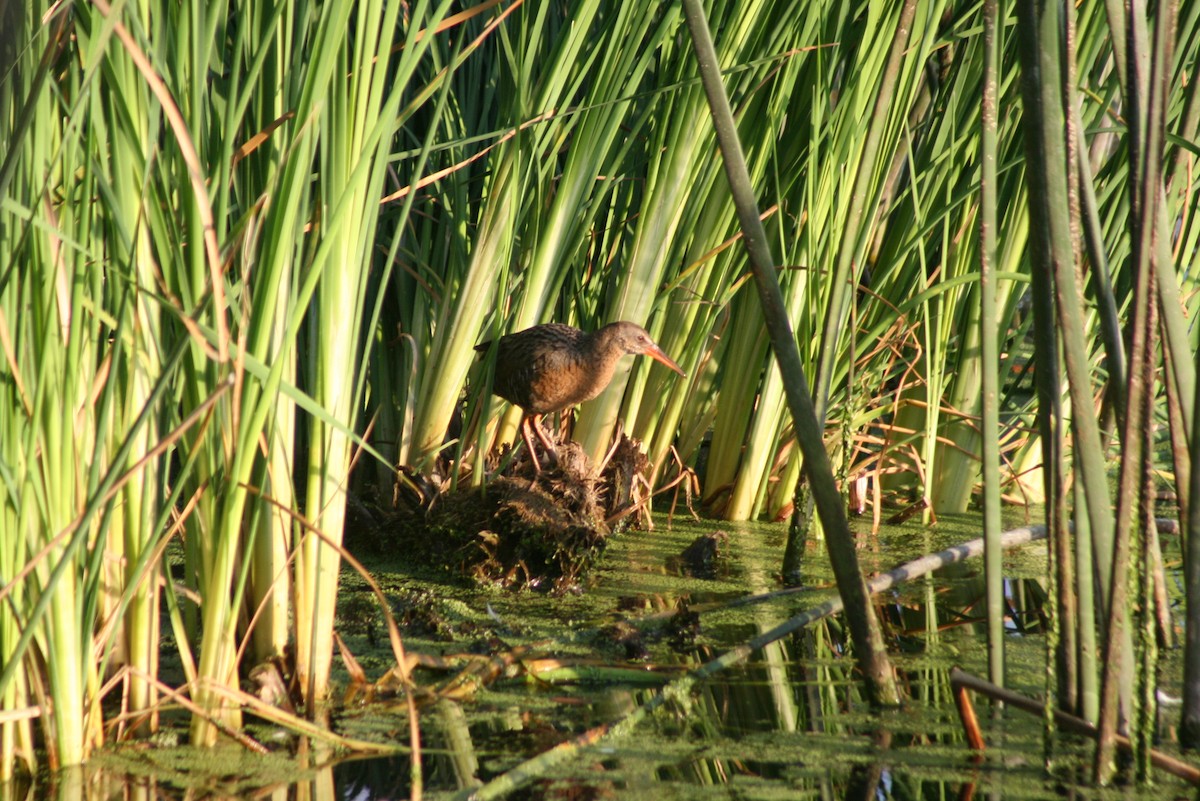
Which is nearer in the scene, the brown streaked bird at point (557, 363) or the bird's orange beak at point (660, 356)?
Answer: the brown streaked bird at point (557, 363)

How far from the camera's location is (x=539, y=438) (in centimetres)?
378

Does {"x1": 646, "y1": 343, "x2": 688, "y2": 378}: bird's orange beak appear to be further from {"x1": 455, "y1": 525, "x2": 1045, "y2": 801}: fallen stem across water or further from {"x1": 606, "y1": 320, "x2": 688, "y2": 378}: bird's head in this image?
{"x1": 455, "y1": 525, "x2": 1045, "y2": 801}: fallen stem across water

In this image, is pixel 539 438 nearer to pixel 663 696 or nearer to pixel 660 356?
pixel 660 356

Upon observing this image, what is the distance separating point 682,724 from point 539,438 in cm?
172

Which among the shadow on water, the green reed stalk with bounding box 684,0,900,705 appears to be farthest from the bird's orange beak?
the green reed stalk with bounding box 684,0,900,705

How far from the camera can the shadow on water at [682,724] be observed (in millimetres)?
1863

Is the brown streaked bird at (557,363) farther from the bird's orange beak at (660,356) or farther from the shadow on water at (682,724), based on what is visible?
the shadow on water at (682,724)

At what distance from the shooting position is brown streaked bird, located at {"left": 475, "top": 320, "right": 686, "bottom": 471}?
136 inches

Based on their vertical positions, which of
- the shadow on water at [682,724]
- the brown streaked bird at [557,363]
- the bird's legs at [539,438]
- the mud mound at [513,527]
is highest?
the brown streaked bird at [557,363]

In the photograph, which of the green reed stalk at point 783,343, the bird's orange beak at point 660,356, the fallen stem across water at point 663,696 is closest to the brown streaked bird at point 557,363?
the bird's orange beak at point 660,356

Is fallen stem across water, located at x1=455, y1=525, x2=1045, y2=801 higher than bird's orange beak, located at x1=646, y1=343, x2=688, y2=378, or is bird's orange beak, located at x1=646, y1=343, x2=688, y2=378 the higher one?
bird's orange beak, located at x1=646, y1=343, x2=688, y2=378

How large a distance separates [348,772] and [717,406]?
240 centimetres

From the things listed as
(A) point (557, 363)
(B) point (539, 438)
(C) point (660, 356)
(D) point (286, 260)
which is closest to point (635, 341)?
(C) point (660, 356)

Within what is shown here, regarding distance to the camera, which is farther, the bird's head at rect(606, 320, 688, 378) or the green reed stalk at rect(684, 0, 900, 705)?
the bird's head at rect(606, 320, 688, 378)
